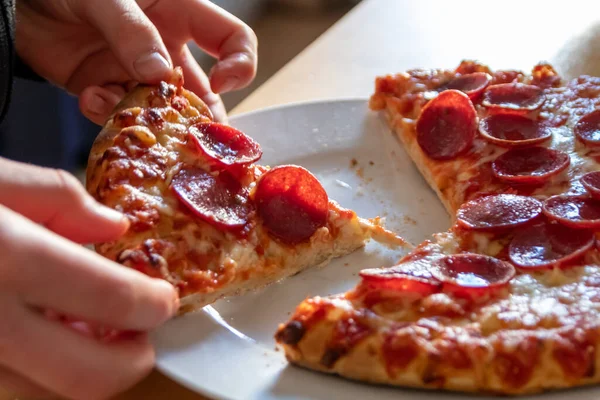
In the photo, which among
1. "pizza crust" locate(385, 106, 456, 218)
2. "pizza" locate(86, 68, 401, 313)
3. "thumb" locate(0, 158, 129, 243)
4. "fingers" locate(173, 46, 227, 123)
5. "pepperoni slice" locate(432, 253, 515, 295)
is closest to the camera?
"thumb" locate(0, 158, 129, 243)

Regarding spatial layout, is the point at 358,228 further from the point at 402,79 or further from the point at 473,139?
the point at 402,79

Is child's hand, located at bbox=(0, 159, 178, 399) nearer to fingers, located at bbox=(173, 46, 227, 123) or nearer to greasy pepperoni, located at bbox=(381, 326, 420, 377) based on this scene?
greasy pepperoni, located at bbox=(381, 326, 420, 377)

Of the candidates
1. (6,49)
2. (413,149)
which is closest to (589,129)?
(413,149)

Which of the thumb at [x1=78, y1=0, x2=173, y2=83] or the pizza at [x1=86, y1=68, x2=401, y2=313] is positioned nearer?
the pizza at [x1=86, y1=68, x2=401, y2=313]

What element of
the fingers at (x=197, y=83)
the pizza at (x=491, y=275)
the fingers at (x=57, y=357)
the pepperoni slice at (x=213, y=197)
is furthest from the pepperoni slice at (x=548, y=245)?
the fingers at (x=197, y=83)

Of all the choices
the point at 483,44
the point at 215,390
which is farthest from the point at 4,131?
the point at 483,44

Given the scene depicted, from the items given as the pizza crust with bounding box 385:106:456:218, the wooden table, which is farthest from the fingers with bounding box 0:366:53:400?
the wooden table
